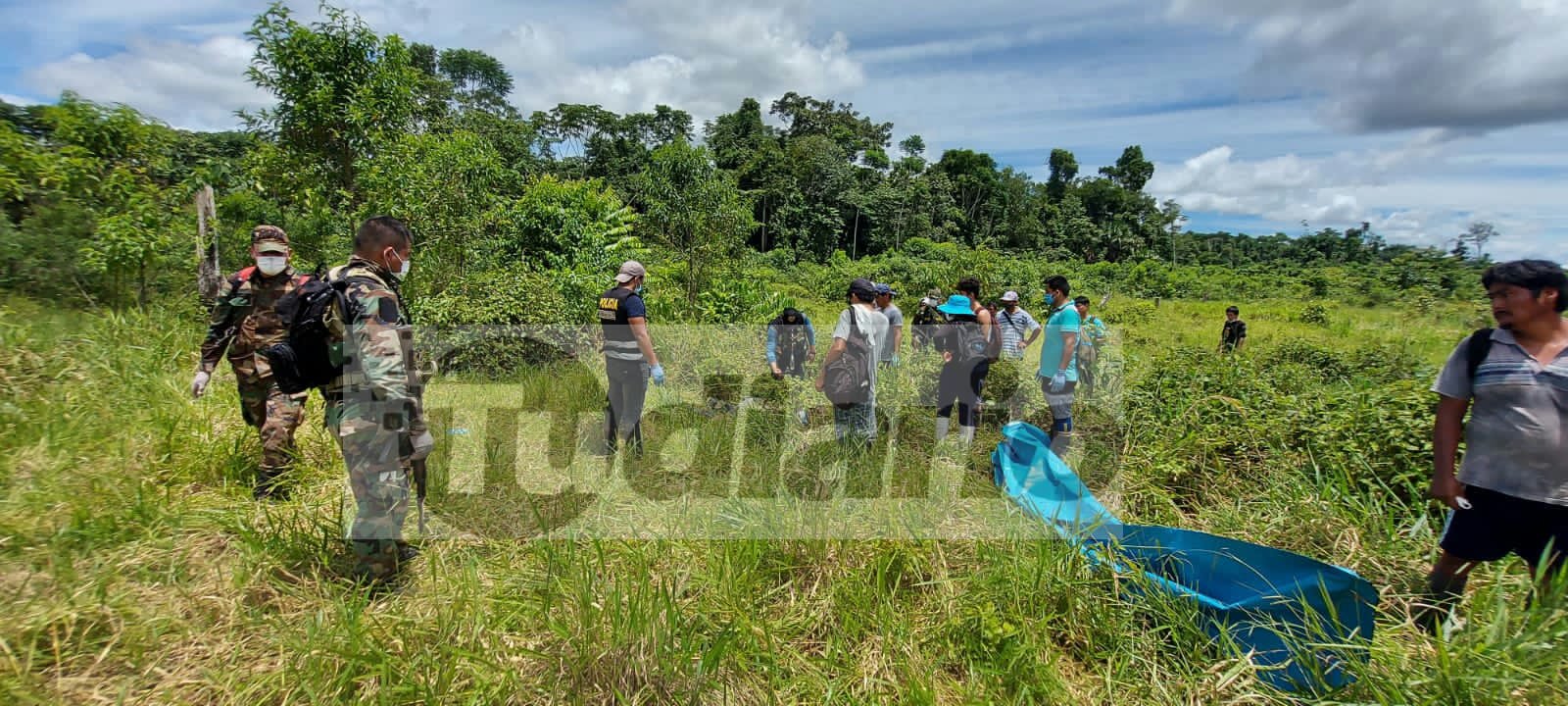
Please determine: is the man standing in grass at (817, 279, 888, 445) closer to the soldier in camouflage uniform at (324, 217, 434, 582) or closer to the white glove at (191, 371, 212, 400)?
the soldier in camouflage uniform at (324, 217, 434, 582)

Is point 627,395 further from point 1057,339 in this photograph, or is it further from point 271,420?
point 1057,339

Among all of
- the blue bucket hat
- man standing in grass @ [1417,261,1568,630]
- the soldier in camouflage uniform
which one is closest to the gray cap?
the soldier in camouflage uniform

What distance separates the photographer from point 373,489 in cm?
264

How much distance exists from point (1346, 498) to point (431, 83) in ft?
155

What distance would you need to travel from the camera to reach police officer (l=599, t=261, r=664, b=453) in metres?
4.02

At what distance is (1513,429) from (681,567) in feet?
10.6

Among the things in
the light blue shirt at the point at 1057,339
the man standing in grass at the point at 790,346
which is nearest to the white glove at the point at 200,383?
the man standing in grass at the point at 790,346

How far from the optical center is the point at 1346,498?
3180mm

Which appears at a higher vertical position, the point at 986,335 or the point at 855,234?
the point at 855,234

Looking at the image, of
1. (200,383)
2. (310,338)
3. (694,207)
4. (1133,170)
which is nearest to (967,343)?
(310,338)

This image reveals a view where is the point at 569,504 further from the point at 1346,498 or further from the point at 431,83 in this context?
the point at 431,83

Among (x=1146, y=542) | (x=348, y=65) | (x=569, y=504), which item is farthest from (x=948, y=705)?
(x=348, y=65)

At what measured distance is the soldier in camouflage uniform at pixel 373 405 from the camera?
2578 mm

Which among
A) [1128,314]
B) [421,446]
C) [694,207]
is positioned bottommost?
[421,446]
